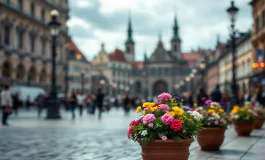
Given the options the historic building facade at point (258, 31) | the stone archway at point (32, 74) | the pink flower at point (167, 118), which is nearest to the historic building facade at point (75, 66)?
the stone archway at point (32, 74)

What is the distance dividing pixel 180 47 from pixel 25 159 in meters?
133

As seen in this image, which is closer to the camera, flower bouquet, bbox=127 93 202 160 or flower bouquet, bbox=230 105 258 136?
flower bouquet, bbox=127 93 202 160

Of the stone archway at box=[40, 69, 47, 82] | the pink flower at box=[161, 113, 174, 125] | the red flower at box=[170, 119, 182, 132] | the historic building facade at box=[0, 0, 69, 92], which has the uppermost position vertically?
the historic building facade at box=[0, 0, 69, 92]

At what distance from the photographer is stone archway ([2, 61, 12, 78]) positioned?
38.4 m

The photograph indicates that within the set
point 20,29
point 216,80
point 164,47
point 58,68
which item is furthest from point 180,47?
point 20,29

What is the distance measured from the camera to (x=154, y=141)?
16.9ft

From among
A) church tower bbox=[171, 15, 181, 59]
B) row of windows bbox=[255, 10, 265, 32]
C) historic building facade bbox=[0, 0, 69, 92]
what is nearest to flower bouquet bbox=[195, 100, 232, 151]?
historic building facade bbox=[0, 0, 69, 92]

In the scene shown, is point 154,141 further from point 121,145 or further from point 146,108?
point 121,145

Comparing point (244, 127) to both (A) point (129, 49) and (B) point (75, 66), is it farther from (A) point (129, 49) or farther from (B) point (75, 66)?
(A) point (129, 49)

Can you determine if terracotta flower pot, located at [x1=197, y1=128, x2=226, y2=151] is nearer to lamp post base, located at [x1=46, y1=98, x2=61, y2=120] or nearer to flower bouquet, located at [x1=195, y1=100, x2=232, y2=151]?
flower bouquet, located at [x1=195, y1=100, x2=232, y2=151]

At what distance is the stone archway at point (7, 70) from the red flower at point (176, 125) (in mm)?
35603

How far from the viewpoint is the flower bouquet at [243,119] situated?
37.2 feet

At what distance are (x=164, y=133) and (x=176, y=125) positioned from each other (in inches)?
7.7

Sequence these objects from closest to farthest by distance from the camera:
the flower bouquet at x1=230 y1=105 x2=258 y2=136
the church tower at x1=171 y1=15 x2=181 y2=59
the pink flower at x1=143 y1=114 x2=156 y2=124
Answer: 1. the pink flower at x1=143 y1=114 x2=156 y2=124
2. the flower bouquet at x1=230 y1=105 x2=258 y2=136
3. the church tower at x1=171 y1=15 x2=181 y2=59
